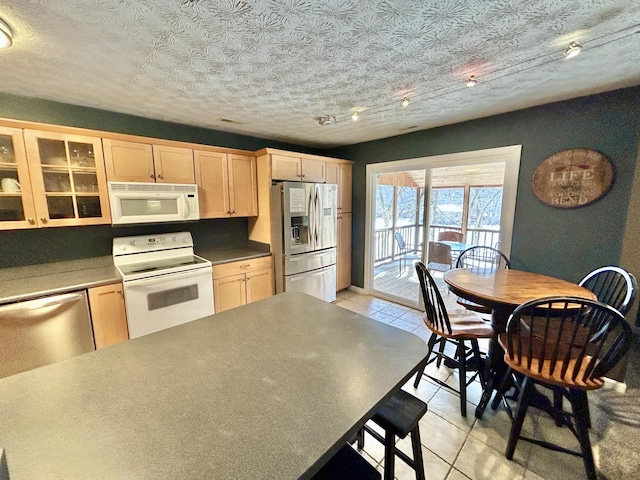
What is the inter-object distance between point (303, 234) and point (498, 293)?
220 cm

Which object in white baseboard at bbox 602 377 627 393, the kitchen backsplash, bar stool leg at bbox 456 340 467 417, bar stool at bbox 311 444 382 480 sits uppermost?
the kitchen backsplash

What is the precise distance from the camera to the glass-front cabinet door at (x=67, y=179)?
2.12 meters

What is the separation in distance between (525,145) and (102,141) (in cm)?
404

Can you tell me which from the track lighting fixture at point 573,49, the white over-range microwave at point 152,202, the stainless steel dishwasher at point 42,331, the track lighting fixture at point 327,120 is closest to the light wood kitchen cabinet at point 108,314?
the stainless steel dishwasher at point 42,331

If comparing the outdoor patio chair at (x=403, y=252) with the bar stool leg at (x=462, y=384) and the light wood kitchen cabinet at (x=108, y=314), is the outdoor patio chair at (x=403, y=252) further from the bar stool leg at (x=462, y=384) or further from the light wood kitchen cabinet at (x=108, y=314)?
the light wood kitchen cabinet at (x=108, y=314)

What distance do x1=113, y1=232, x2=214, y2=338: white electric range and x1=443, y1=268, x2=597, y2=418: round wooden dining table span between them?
238cm

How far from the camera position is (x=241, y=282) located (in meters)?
3.06

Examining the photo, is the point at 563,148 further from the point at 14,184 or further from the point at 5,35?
the point at 14,184

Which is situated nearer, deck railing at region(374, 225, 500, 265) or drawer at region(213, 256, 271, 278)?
drawer at region(213, 256, 271, 278)

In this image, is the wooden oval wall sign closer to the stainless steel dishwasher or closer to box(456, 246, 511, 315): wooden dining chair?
box(456, 246, 511, 315): wooden dining chair

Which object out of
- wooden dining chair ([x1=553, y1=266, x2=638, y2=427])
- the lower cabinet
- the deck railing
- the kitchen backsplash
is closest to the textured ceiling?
the kitchen backsplash

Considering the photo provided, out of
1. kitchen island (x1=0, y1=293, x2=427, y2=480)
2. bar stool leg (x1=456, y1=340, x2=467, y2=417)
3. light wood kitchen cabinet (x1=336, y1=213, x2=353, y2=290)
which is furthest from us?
light wood kitchen cabinet (x1=336, y1=213, x2=353, y2=290)

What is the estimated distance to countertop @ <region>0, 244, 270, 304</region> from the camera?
192cm

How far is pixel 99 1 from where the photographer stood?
114 centimetres
